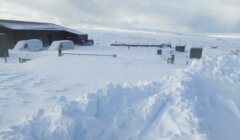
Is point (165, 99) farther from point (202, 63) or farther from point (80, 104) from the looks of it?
point (202, 63)

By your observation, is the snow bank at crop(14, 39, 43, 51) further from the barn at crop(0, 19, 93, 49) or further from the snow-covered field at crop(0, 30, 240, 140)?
the snow-covered field at crop(0, 30, 240, 140)

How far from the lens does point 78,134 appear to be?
468 centimetres

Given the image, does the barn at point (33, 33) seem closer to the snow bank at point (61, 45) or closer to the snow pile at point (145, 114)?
the snow bank at point (61, 45)

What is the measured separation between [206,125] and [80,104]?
313 centimetres

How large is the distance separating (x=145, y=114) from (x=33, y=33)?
99.2 feet

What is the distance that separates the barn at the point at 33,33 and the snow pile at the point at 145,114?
2668 cm

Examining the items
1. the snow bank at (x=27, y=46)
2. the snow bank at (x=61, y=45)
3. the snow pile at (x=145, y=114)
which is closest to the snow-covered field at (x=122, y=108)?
the snow pile at (x=145, y=114)

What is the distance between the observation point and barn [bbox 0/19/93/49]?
29156 mm

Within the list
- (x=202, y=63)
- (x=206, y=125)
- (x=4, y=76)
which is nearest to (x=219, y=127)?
(x=206, y=125)

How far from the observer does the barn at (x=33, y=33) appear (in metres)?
29.2

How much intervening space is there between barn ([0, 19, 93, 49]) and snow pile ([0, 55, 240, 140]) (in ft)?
87.5

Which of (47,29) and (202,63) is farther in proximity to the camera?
(47,29)

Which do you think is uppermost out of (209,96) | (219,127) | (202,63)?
(202,63)

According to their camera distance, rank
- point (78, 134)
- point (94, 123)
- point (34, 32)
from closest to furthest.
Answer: point (78, 134) < point (94, 123) < point (34, 32)
